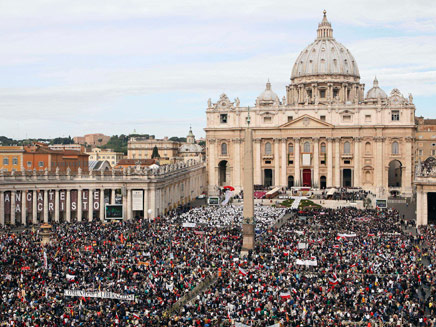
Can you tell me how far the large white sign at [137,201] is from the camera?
68125 millimetres

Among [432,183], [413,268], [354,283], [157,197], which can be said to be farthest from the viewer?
[157,197]

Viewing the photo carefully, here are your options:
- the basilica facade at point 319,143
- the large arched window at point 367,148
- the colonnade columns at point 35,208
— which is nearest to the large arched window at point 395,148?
the basilica facade at point 319,143

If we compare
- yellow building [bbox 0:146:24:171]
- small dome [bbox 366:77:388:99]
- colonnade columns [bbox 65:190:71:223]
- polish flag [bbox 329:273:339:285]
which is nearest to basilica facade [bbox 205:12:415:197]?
small dome [bbox 366:77:388:99]

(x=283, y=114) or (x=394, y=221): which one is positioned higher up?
(x=283, y=114)

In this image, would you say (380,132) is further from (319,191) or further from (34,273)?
(34,273)

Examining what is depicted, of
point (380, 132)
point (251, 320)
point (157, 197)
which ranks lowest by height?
point (251, 320)

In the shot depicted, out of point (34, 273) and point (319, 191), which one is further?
point (319, 191)

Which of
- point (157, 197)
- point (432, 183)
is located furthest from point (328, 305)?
point (157, 197)

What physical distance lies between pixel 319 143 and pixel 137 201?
1657 inches

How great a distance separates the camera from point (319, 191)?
95188mm

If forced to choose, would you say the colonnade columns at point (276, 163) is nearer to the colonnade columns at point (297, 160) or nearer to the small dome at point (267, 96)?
the colonnade columns at point (297, 160)

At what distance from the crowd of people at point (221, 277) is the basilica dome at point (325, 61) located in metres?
69.7

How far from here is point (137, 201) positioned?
6831 centimetres

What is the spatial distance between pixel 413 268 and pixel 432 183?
22.2 m
